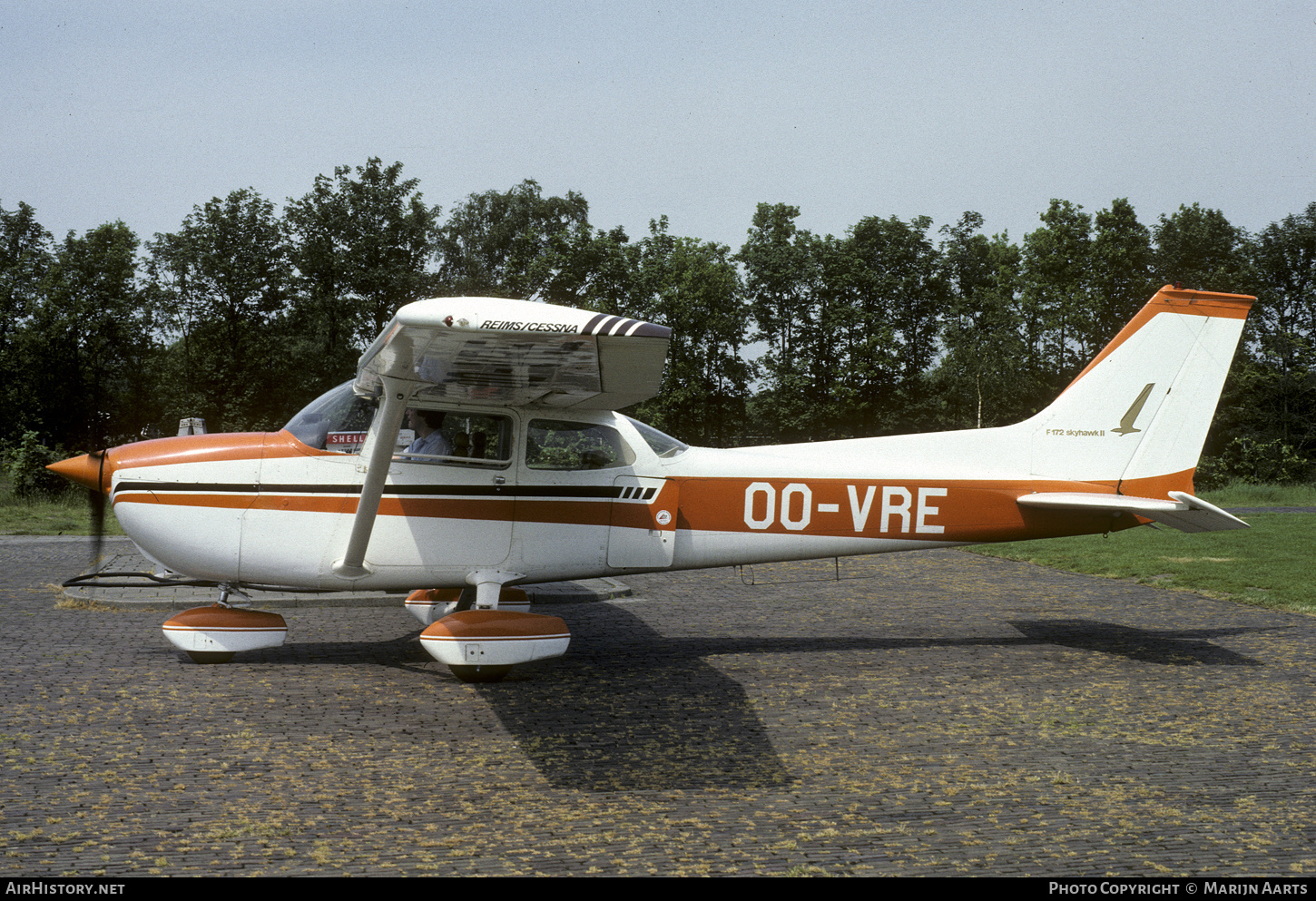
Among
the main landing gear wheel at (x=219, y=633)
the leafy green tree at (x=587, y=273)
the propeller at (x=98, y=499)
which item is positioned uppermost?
the leafy green tree at (x=587, y=273)

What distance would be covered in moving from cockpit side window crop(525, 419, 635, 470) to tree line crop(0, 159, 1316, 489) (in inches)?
1284

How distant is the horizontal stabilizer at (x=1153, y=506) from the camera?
25.6ft

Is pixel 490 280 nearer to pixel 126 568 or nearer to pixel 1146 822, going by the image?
pixel 126 568

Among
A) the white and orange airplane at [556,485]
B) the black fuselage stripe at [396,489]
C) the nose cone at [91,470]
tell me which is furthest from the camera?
the nose cone at [91,470]

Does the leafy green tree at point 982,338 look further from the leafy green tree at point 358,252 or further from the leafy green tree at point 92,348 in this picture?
the leafy green tree at point 92,348

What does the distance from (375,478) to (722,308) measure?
39.5m

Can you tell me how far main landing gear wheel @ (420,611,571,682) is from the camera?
21.5ft

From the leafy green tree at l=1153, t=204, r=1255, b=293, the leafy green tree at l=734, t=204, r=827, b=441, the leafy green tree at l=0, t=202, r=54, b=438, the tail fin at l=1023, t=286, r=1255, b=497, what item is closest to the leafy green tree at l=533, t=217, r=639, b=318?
the leafy green tree at l=734, t=204, r=827, b=441

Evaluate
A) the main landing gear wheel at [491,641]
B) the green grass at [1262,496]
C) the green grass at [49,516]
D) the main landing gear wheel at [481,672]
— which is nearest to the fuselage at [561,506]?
the main landing gear wheel at [491,641]

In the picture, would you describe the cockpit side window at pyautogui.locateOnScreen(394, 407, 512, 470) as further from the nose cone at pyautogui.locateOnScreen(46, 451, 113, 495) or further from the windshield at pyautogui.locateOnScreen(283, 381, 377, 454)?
the nose cone at pyautogui.locateOnScreen(46, 451, 113, 495)

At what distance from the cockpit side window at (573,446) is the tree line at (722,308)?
32624 millimetres

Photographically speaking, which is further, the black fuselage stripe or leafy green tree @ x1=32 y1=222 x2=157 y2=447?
leafy green tree @ x1=32 y1=222 x2=157 y2=447

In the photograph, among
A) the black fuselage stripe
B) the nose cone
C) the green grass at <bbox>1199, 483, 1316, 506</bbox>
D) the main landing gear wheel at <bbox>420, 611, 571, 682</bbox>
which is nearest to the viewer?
the main landing gear wheel at <bbox>420, 611, 571, 682</bbox>
